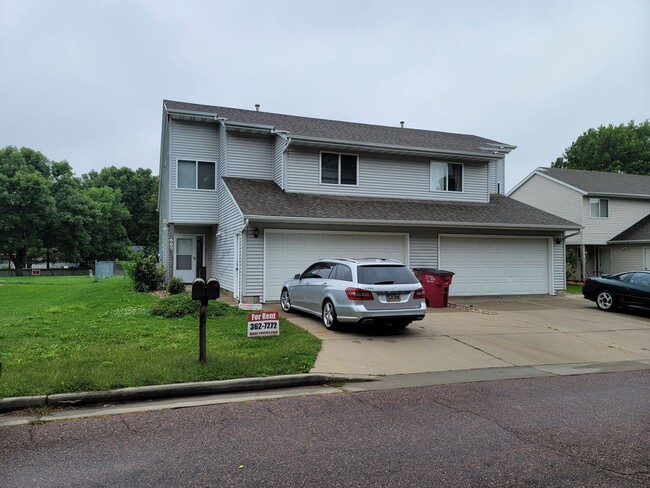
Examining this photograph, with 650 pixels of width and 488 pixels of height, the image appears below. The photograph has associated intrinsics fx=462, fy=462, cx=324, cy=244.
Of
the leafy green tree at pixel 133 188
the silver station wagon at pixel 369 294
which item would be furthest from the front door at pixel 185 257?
the leafy green tree at pixel 133 188

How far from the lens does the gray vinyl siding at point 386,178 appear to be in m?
16.8

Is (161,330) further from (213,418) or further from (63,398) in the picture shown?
(213,418)

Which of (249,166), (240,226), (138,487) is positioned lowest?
(138,487)

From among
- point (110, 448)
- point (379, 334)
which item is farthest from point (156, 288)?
point (110, 448)

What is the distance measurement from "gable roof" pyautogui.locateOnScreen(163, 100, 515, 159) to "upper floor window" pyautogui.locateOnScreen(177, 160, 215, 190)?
192 centimetres

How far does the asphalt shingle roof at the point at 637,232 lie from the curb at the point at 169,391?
2711 cm

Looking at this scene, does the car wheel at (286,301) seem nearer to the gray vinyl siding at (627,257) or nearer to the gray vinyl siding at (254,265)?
the gray vinyl siding at (254,265)

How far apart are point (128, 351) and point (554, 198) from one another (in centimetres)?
2871

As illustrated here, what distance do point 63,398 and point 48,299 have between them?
1338 centimetres

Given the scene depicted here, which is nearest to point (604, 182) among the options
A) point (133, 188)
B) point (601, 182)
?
point (601, 182)

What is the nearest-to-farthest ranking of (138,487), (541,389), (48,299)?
(138,487) → (541,389) → (48,299)

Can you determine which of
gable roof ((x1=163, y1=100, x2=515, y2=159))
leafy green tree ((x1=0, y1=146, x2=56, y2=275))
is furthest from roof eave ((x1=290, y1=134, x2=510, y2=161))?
leafy green tree ((x1=0, y1=146, x2=56, y2=275))

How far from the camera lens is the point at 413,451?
13.6ft

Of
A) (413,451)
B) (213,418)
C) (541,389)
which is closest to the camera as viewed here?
(413,451)
